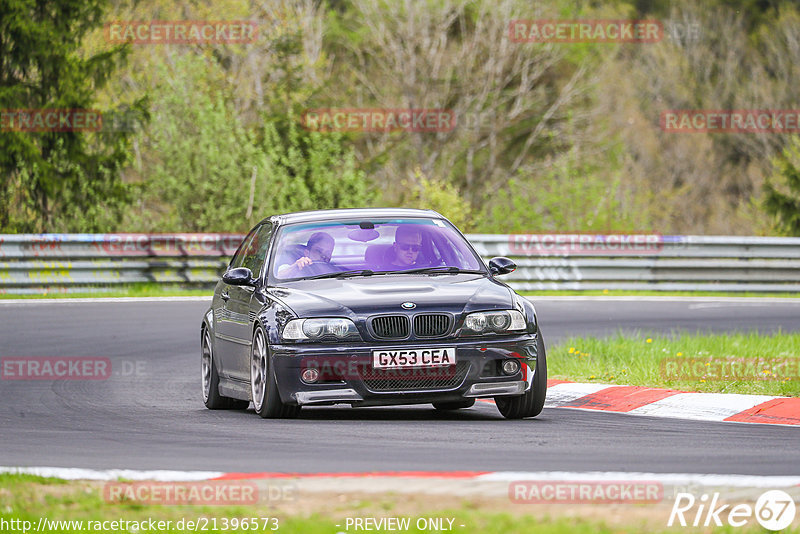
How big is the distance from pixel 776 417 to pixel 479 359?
2.08 meters

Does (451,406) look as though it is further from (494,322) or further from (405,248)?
(494,322)

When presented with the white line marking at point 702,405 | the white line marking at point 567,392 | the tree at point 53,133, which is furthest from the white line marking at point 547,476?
the tree at point 53,133

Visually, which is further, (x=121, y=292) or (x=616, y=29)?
(x=616, y=29)

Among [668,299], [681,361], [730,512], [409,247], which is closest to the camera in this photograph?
[730,512]

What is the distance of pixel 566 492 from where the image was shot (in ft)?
21.4

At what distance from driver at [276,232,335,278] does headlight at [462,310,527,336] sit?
1.48 meters

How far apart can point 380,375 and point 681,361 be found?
13.7ft

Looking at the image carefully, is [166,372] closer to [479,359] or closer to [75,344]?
[75,344]

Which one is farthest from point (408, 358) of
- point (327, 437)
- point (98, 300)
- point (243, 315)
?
point (98, 300)

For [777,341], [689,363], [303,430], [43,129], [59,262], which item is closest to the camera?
[303,430]

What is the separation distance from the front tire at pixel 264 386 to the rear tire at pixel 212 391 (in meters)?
1.02

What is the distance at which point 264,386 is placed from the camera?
10.2 meters

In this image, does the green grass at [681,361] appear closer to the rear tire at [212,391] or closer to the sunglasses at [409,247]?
the sunglasses at [409,247]

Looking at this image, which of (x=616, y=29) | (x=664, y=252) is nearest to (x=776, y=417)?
(x=664, y=252)
